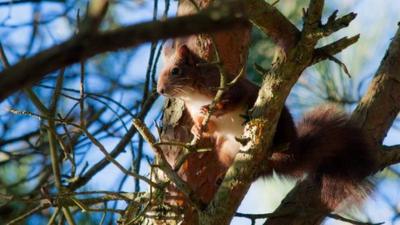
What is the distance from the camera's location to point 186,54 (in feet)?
7.79

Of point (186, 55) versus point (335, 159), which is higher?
point (186, 55)

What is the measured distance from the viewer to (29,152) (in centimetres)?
280

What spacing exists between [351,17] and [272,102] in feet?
0.94

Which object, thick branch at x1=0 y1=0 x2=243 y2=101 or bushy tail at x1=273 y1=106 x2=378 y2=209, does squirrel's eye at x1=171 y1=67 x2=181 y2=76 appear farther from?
thick branch at x1=0 y1=0 x2=243 y2=101

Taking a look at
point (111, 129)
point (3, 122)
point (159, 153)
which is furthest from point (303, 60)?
point (3, 122)

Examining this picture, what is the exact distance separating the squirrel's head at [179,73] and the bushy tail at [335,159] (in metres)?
0.41

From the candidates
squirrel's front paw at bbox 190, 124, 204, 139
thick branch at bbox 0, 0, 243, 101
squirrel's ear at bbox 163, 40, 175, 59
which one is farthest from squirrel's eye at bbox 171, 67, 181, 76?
thick branch at bbox 0, 0, 243, 101

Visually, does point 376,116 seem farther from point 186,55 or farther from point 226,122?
point 186,55

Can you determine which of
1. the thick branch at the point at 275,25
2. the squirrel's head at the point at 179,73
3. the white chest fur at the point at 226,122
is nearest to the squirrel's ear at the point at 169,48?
the squirrel's head at the point at 179,73

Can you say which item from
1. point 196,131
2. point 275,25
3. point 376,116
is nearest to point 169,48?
point 196,131

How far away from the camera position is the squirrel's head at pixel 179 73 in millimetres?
2316

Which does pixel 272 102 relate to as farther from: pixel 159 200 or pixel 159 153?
pixel 159 200

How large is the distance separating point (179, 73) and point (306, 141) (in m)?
0.54

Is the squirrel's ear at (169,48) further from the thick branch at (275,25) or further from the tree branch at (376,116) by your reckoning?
the thick branch at (275,25)
